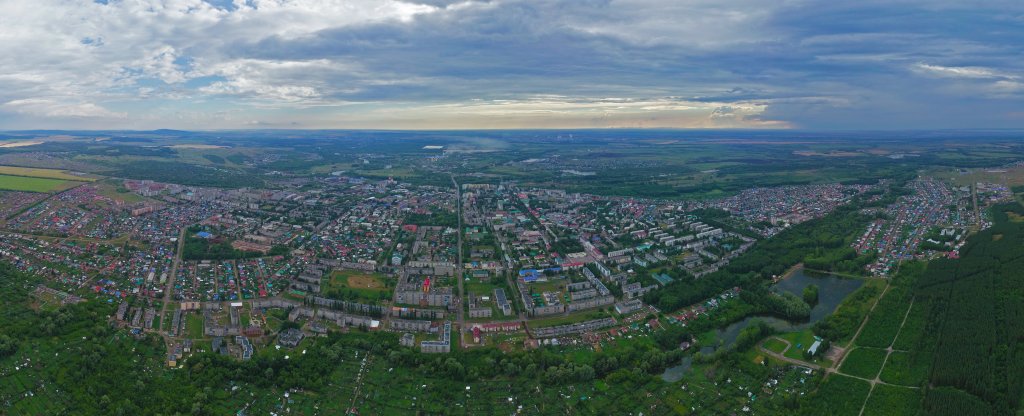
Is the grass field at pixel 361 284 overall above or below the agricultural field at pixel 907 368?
above

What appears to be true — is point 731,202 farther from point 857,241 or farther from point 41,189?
point 41,189

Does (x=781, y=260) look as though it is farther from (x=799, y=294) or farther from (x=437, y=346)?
(x=437, y=346)

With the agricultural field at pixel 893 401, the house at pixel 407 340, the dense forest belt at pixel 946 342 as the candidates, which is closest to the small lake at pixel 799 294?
the dense forest belt at pixel 946 342

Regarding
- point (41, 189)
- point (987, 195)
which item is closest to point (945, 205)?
point (987, 195)

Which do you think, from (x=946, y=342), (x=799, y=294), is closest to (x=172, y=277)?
(x=799, y=294)

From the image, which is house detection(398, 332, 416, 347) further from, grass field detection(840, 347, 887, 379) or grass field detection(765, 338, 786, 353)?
grass field detection(840, 347, 887, 379)

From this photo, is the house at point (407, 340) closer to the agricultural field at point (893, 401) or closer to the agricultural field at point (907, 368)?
the agricultural field at point (893, 401)
